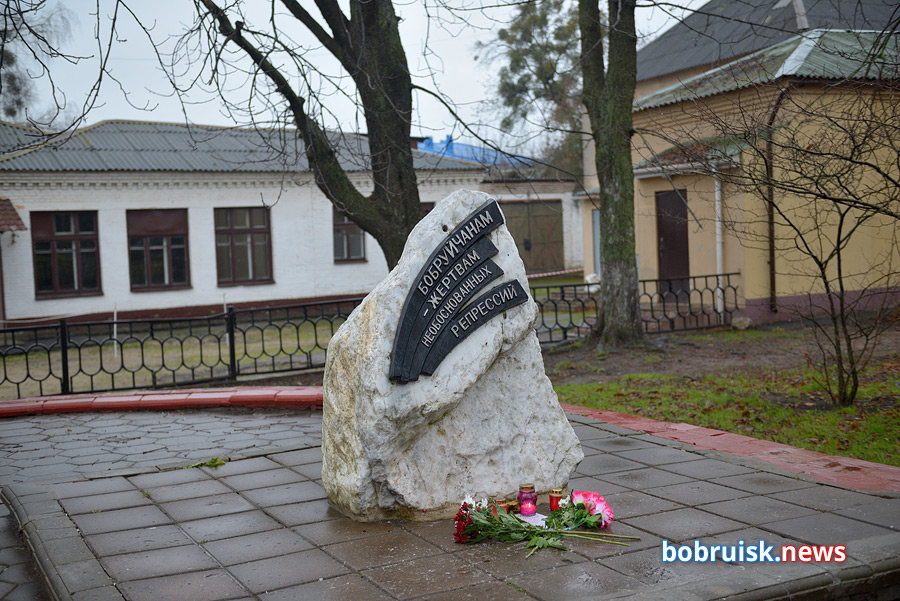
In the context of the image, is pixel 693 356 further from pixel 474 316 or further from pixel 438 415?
pixel 438 415

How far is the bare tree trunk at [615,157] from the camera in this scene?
41.9ft

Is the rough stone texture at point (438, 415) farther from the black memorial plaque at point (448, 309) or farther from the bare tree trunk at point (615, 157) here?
the bare tree trunk at point (615, 157)

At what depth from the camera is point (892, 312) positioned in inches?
322

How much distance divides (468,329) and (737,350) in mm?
9358

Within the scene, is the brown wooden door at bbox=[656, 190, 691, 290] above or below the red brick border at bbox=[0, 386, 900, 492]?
above

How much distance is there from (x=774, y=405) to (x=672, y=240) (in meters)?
10.6

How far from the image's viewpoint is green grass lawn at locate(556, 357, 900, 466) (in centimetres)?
679

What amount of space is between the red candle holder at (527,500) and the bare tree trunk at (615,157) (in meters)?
8.70

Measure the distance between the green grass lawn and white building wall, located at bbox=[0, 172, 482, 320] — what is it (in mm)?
10928

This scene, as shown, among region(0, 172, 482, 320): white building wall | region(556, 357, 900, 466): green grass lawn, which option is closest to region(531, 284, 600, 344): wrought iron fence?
region(556, 357, 900, 466): green grass lawn

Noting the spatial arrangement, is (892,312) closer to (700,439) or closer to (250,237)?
(700,439)

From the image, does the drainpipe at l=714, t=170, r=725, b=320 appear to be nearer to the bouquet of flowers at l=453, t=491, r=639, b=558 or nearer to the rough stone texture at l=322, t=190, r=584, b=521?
the rough stone texture at l=322, t=190, r=584, b=521

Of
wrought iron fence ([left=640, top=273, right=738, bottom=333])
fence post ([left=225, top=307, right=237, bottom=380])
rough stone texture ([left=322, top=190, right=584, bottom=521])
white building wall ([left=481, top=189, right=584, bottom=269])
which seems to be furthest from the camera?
white building wall ([left=481, top=189, right=584, bottom=269])

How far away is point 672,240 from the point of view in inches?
728
